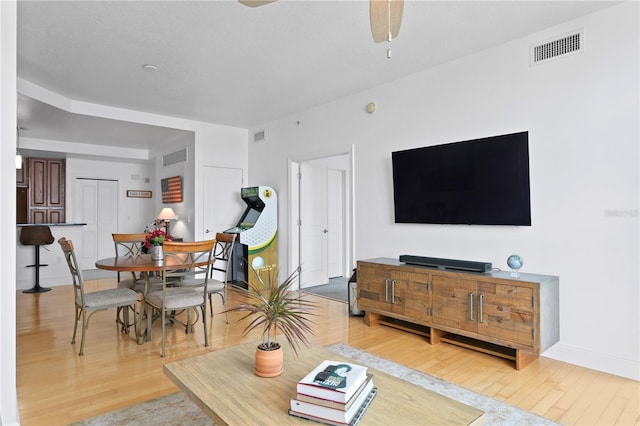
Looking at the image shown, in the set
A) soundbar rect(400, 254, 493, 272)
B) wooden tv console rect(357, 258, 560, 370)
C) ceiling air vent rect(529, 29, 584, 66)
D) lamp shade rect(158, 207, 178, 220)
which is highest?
ceiling air vent rect(529, 29, 584, 66)

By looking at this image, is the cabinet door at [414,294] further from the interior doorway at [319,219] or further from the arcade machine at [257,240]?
the arcade machine at [257,240]

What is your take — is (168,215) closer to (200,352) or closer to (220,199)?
(220,199)

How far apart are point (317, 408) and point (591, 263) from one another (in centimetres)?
265

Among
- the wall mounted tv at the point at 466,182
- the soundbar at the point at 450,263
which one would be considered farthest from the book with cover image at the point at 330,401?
the wall mounted tv at the point at 466,182

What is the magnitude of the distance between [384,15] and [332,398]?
1.70 m

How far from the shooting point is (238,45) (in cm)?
349

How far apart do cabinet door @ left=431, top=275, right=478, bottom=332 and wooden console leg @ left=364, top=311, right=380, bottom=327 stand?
0.80m

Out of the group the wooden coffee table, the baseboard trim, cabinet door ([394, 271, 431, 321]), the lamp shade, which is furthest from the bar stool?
the baseboard trim

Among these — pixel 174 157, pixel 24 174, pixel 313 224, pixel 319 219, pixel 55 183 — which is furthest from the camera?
pixel 55 183

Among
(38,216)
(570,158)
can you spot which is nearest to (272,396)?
(570,158)

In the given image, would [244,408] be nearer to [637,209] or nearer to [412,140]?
[637,209]

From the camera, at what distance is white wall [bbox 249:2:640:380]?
110 inches

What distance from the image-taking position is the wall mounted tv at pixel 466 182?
3299 mm

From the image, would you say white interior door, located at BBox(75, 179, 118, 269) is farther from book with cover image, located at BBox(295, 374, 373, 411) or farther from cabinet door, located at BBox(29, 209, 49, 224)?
book with cover image, located at BBox(295, 374, 373, 411)
